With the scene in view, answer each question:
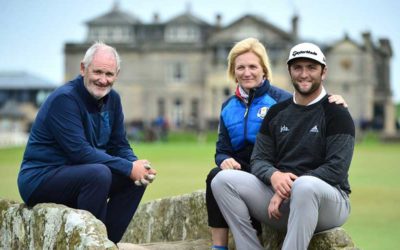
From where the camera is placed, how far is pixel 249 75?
19.3 ft

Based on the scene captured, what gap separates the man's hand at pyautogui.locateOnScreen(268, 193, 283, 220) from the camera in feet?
16.4

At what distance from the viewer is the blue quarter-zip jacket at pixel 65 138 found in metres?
5.48

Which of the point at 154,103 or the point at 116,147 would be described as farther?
the point at 154,103

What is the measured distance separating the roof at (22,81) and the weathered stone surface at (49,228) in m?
84.8

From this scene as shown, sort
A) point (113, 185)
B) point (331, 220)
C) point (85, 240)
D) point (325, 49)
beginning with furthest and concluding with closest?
1. point (325, 49)
2. point (113, 185)
3. point (331, 220)
4. point (85, 240)

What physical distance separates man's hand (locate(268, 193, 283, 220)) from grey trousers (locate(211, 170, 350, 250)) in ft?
0.25

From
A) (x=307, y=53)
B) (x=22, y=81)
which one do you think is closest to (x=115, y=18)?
(x=22, y=81)

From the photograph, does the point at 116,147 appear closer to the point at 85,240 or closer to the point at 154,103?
the point at 85,240

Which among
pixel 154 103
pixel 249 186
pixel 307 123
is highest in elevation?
pixel 307 123

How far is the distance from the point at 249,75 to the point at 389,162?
72.7 feet

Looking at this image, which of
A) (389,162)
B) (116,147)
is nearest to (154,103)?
(389,162)

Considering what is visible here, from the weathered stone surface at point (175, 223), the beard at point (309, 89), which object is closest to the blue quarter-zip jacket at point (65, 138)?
the weathered stone surface at point (175, 223)

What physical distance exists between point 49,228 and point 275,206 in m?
1.41

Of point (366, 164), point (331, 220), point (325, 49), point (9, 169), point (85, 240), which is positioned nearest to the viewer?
point (85, 240)
